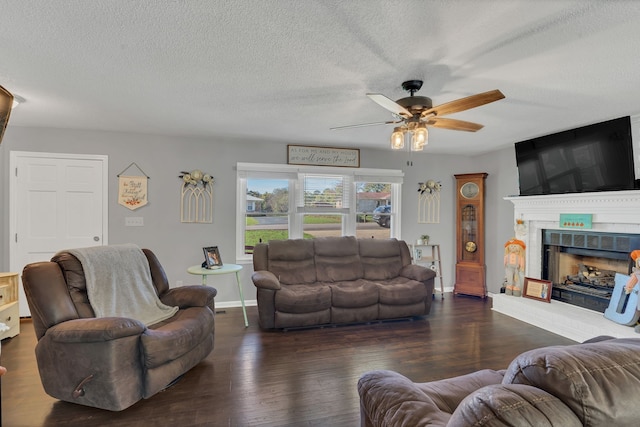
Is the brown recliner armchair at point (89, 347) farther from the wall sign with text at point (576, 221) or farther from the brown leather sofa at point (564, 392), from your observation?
the wall sign with text at point (576, 221)

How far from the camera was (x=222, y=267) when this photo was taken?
381cm

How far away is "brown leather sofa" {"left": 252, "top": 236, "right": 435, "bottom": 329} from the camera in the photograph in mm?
3570

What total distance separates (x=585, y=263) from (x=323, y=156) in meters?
3.75

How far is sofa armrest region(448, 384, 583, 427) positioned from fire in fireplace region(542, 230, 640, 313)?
3722mm

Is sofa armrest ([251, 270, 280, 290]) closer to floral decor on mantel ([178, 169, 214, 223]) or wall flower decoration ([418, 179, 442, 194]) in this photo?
floral decor on mantel ([178, 169, 214, 223])

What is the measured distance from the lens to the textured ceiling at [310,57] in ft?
5.39

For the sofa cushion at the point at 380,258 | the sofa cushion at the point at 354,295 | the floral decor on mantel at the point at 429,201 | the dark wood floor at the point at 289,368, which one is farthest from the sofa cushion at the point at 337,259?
the floral decor on mantel at the point at 429,201

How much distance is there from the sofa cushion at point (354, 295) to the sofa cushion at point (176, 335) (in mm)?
1465

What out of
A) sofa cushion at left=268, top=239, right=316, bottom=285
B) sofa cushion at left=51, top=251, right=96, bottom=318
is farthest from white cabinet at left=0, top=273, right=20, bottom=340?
sofa cushion at left=268, top=239, right=316, bottom=285

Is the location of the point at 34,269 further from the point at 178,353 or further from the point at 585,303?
the point at 585,303

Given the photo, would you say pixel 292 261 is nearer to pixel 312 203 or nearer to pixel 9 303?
pixel 312 203

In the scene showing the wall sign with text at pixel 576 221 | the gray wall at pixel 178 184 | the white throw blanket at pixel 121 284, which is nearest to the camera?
the white throw blanket at pixel 121 284

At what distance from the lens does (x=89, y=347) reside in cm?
203

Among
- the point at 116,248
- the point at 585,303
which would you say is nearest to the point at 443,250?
the point at 585,303
